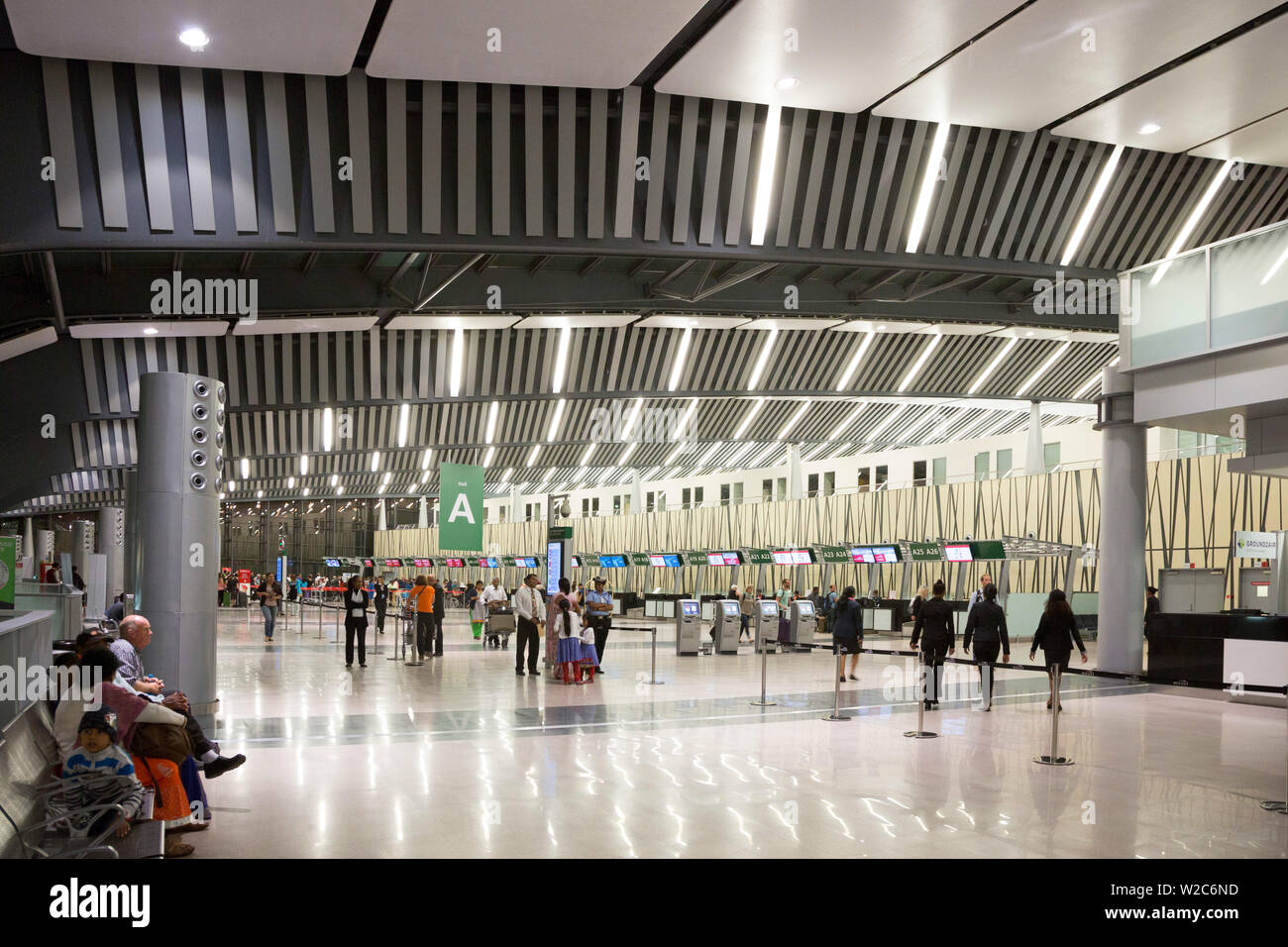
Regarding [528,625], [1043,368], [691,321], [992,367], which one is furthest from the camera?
[1043,368]

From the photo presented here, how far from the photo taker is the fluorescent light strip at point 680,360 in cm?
2489

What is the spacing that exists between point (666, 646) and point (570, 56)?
18.0 metres

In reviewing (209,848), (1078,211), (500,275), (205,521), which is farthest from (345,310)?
(209,848)

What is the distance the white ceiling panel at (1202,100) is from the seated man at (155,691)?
12489 mm

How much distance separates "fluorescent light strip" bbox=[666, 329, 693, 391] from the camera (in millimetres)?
24891

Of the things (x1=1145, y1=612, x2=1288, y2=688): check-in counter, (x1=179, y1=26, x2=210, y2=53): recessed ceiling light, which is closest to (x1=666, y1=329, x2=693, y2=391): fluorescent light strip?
(x1=1145, y1=612, x2=1288, y2=688): check-in counter

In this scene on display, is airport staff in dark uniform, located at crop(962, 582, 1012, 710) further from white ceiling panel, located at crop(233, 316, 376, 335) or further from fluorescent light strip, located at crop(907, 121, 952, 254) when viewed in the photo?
white ceiling panel, located at crop(233, 316, 376, 335)

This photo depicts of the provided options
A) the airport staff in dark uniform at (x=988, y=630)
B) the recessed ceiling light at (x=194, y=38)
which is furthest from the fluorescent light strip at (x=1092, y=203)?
the recessed ceiling light at (x=194, y=38)

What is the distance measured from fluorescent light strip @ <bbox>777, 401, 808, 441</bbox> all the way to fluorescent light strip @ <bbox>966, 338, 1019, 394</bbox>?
21.9 ft

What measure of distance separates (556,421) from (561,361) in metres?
8.93

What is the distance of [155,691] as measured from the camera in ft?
26.2

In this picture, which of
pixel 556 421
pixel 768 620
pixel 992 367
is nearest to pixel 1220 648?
pixel 768 620

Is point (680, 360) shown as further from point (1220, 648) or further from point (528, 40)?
point (528, 40)

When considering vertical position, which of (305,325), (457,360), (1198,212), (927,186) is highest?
(1198,212)
